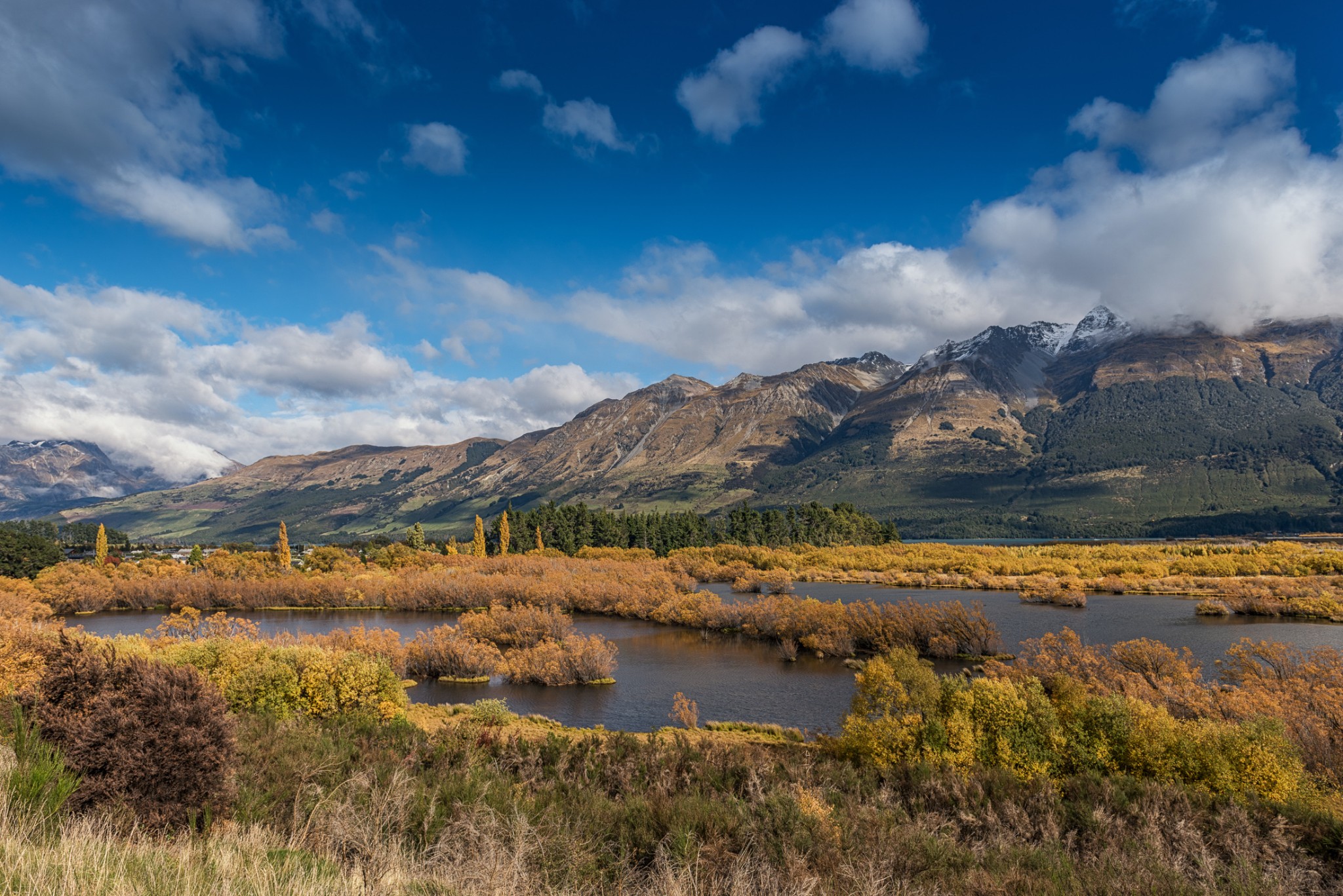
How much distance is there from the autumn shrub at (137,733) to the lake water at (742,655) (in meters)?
20.0

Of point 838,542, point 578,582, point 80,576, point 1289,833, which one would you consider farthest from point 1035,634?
point 80,576

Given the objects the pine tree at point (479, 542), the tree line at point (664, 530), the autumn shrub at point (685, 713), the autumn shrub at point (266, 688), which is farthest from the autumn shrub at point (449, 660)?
the pine tree at point (479, 542)

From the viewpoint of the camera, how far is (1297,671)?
95.3ft

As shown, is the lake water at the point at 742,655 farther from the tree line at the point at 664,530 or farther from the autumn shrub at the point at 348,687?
the tree line at the point at 664,530

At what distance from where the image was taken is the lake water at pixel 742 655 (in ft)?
111

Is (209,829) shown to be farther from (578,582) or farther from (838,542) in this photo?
(838,542)

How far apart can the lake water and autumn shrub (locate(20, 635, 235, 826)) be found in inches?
787

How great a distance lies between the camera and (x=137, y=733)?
9898 millimetres

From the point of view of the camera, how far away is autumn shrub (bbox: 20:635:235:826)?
379 inches

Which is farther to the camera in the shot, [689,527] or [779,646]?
[689,527]

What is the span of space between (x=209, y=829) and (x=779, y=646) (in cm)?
4381

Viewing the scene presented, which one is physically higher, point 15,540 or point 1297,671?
point 15,540

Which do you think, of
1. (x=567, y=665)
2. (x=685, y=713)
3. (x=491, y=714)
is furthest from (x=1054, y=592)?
(x=491, y=714)

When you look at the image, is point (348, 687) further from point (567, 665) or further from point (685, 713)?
point (567, 665)
